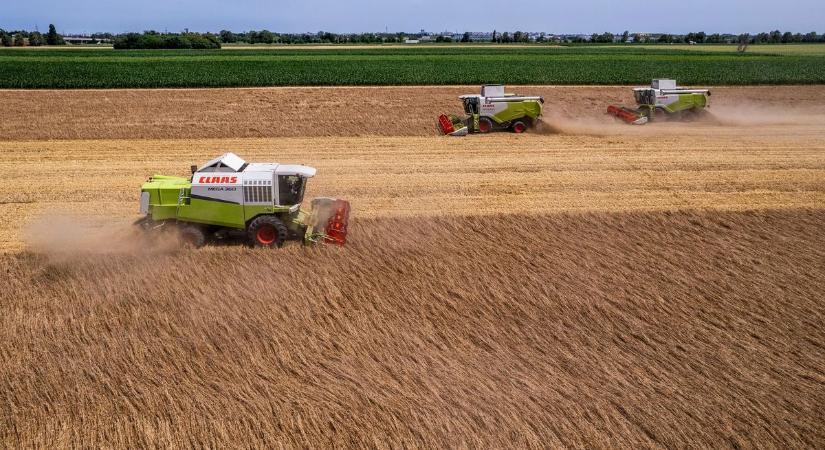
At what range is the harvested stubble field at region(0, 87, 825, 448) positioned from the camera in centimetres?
850

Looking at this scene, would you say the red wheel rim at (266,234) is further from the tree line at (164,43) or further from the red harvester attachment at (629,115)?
the tree line at (164,43)

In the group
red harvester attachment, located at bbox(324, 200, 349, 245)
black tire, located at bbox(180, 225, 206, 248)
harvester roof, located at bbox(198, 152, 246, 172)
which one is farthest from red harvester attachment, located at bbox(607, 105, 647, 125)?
black tire, located at bbox(180, 225, 206, 248)

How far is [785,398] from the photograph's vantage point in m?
9.05

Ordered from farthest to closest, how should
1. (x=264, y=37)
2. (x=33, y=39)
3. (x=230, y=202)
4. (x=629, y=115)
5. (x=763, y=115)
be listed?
1. (x=264, y=37)
2. (x=33, y=39)
3. (x=763, y=115)
4. (x=629, y=115)
5. (x=230, y=202)

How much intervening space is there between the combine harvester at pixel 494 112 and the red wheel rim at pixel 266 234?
48.1 feet

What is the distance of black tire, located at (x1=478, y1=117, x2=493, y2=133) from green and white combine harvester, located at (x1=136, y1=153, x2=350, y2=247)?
1456 centimetres

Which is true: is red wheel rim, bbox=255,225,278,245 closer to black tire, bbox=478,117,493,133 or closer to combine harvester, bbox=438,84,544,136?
combine harvester, bbox=438,84,544,136

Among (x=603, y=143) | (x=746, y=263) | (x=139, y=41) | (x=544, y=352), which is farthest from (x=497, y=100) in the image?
(x=139, y=41)

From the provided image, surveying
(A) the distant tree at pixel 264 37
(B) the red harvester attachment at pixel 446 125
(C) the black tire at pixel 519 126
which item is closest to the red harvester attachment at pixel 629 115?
(C) the black tire at pixel 519 126

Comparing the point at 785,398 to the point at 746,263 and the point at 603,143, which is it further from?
the point at 603,143

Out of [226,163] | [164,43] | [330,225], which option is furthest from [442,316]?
[164,43]

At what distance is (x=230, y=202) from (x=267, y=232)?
1001mm

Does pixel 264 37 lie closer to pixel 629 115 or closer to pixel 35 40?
pixel 35 40

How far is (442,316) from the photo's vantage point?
11.2 meters
